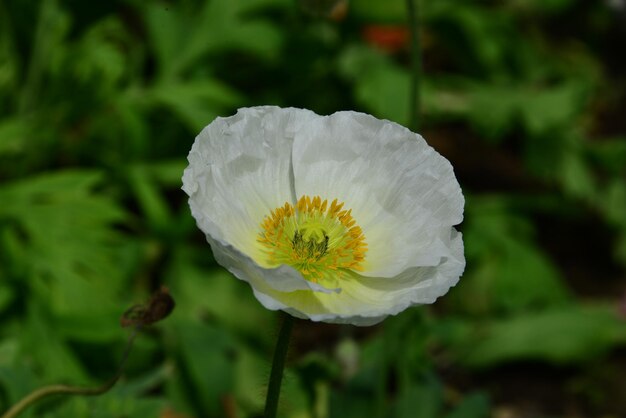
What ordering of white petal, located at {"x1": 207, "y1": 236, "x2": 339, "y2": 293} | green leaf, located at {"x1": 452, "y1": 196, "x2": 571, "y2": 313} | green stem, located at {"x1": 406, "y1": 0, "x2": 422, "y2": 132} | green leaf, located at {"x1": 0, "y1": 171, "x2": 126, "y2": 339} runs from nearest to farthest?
white petal, located at {"x1": 207, "y1": 236, "x2": 339, "y2": 293}, green stem, located at {"x1": 406, "y1": 0, "x2": 422, "y2": 132}, green leaf, located at {"x1": 0, "y1": 171, "x2": 126, "y2": 339}, green leaf, located at {"x1": 452, "y1": 196, "x2": 571, "y2": 313}

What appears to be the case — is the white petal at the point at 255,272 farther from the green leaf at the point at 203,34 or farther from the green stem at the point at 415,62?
the green leaf at the point at 203,34

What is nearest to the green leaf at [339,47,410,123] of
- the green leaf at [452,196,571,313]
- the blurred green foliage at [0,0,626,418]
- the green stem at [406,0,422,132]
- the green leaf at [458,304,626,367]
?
the blurred green foliage at [0,0,626,418]

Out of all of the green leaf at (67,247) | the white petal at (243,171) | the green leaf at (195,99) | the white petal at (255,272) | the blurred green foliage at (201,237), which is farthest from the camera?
the green leaf at (195,99)

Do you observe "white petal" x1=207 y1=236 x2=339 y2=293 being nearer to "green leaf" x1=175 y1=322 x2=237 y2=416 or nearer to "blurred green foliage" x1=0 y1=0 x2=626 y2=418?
"blurred green foliage" x1=0 y1=0 x2=626 y2=418

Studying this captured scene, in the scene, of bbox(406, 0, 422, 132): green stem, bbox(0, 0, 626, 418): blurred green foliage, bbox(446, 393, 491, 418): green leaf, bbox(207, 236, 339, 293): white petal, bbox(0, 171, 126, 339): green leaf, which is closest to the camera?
bbox(207, 236, 339, 293): white petal

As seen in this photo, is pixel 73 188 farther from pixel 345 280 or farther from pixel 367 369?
pixel 345 280

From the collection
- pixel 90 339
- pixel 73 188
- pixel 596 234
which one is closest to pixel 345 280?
pixel 90 339

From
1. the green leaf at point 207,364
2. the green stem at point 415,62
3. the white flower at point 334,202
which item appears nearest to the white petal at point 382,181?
the white flower at point 334,202

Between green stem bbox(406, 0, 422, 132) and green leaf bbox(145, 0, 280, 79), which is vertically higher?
green stem bbox(406, 0, 422, 132)
